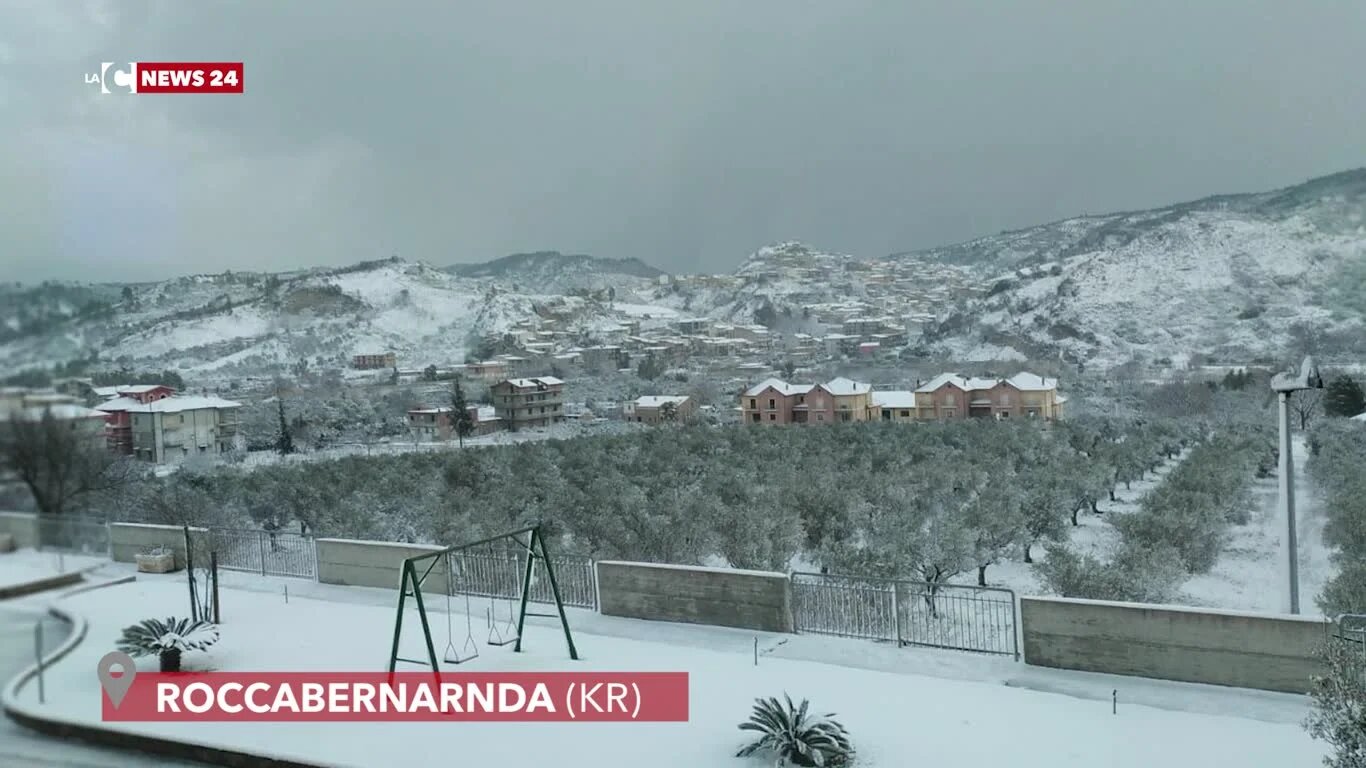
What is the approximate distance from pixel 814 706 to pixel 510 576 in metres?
4.81

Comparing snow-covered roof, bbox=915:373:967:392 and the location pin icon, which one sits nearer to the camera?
the location pin icon

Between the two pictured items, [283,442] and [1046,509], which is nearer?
[1046,509]

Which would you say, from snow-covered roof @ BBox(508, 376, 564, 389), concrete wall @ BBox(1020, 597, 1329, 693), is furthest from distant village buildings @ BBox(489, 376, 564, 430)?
concrete wall @ BBox(1020, 597, 1329, 693)

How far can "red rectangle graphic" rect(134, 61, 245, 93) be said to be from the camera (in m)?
3.48

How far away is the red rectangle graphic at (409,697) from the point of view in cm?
707

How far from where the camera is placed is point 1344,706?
14.8 ft

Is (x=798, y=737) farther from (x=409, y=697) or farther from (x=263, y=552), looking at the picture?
(x=263, y=552)

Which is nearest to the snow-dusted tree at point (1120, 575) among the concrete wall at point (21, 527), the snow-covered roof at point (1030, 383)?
the concrete wall at point (21, 527)

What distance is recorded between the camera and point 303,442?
55.7m

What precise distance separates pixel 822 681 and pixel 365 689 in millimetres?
3616

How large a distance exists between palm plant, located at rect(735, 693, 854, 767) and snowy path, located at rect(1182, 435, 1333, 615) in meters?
11.2

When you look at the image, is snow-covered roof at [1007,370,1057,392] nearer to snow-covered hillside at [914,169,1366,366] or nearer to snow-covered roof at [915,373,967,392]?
snow-covered roof at [915,373,967,392]

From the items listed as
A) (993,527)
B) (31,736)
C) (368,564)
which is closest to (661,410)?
(993,527)

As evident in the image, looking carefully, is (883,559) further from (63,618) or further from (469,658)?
(63,618)
